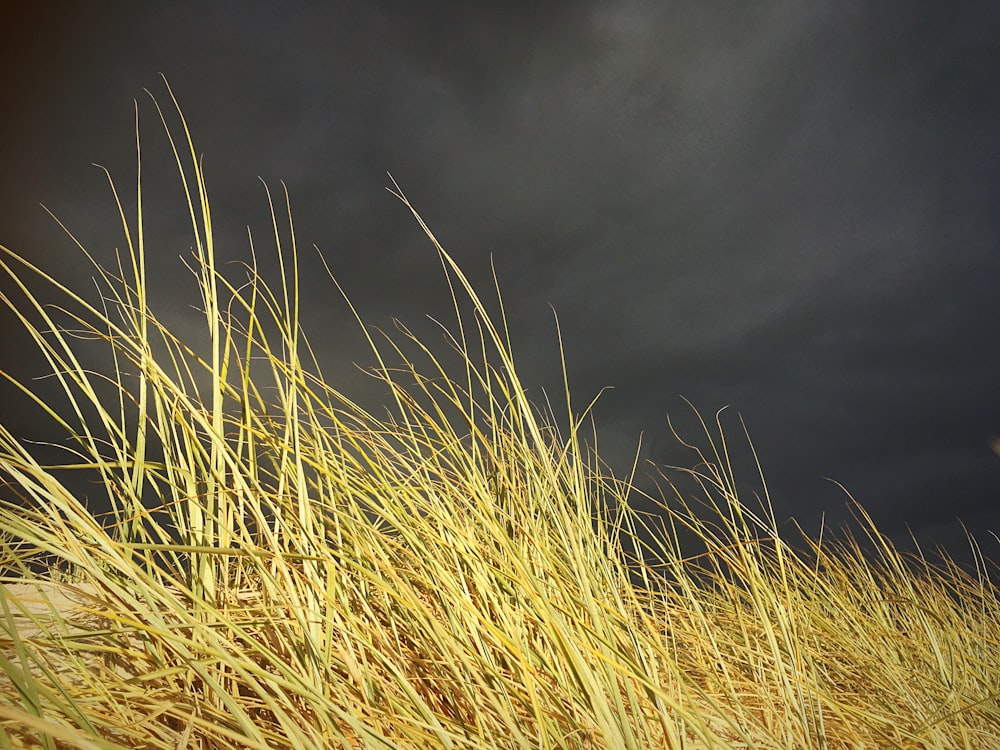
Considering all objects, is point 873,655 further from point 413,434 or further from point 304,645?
point 304,645

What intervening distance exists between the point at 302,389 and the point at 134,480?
35 cm

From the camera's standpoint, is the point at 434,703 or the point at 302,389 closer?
the point at 434,703

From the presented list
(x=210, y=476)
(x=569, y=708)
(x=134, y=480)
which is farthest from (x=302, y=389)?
(x=569, y=708)

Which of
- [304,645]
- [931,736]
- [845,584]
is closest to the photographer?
[304,645]

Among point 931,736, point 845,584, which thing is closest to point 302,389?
point 931,736

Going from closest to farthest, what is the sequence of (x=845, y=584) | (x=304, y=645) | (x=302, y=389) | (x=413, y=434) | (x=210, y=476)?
(x=304, y=645)
(x=210, y=476)
(x=302, y=389)
(x=413, y=434)
(x=845, y=584)

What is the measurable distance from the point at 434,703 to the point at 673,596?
101 cm

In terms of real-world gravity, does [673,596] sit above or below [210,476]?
below

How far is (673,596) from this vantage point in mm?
2020

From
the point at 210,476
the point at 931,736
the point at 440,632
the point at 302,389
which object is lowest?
the point at 931,736

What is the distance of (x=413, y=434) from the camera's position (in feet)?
5.55

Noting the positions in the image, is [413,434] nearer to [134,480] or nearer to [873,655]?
[134,480]

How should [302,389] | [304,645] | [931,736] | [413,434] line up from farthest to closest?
1. [413,434]
2. [931,736]
3. [302,389]
4. [304,645]

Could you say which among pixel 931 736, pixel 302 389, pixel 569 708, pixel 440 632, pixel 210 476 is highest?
pixel 302 389
